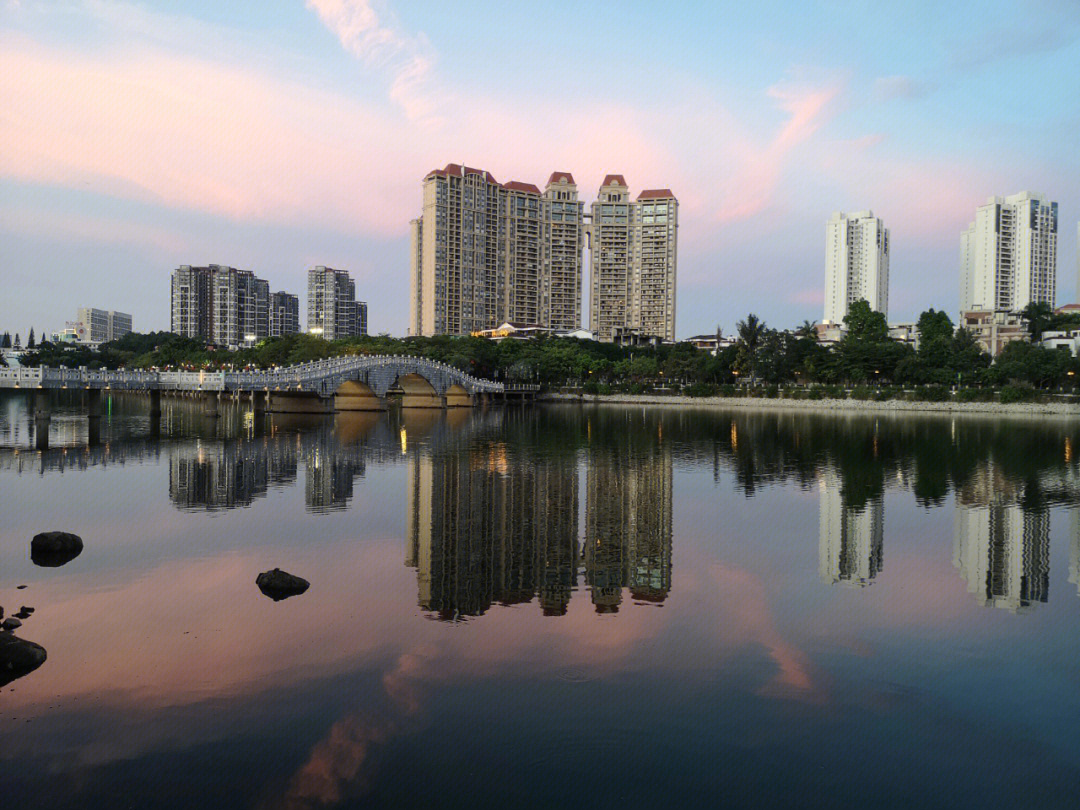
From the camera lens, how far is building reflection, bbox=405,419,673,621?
593 inches

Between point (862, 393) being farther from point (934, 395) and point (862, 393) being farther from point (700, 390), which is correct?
point (700, 390)

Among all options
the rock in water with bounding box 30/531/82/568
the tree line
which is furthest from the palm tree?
Answer: the rock in water with bounding box 30/531/82/568

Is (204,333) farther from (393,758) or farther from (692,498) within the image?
(393,758)

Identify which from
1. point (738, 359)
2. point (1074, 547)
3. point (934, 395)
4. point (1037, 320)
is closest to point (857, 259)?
point (1037, 320)

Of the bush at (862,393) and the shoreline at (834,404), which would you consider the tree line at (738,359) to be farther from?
the bush at (862,393)

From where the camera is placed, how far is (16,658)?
→ 36.6 feet

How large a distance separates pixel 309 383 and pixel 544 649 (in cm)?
5627

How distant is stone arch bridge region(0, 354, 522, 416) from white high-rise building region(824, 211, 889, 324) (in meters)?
117

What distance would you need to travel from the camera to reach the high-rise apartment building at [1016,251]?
156 m

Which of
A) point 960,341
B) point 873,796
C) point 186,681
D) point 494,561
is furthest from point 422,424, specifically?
point 960,341

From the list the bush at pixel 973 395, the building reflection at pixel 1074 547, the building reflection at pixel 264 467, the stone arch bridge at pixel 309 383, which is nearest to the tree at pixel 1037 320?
the bush at pixel 973 395

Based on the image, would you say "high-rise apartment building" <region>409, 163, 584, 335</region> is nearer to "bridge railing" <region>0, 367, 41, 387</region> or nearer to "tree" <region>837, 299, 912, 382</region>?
"tree" <region>837, 299, 912, 382</region>

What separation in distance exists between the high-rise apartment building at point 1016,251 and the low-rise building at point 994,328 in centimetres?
2258

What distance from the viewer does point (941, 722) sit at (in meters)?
9.89
